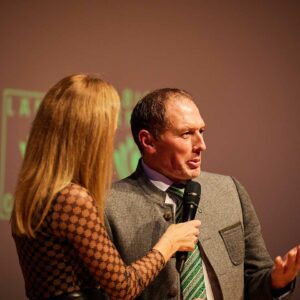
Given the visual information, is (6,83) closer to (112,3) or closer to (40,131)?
(112,3)

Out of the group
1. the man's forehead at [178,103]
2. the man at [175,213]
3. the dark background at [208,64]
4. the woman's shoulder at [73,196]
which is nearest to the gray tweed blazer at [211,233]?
the man at [175,213]

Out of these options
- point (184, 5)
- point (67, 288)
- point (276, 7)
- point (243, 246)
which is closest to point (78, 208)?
point (67, 288)

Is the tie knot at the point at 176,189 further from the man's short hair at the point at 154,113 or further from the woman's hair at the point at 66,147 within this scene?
the woman's hair at the point at 66,147

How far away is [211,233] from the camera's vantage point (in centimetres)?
163

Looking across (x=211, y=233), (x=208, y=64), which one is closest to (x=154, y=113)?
(x=211, y=233)

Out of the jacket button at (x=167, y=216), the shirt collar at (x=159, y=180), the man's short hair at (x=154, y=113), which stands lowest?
the jacket button at (x=167, y=216)

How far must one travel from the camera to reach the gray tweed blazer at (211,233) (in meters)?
1.55

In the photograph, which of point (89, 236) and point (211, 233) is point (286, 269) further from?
point (89, 236)

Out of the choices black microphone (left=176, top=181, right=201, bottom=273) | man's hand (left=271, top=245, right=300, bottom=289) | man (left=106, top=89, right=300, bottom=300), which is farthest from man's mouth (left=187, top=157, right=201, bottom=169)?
man's hand (left=271, top=245, right=300, bottom=289)

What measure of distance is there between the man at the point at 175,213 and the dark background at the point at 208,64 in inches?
37.1

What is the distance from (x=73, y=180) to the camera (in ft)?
4.09

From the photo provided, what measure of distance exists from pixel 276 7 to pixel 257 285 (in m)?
1.89

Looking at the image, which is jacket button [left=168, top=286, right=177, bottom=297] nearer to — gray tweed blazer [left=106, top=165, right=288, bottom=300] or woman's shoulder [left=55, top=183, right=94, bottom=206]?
gray tweed blazer [left=106, top=165, right=288, bottom=300]

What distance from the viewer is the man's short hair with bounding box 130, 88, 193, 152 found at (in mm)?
1651
